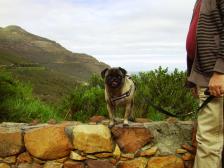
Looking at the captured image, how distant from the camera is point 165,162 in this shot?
5156 millimetres

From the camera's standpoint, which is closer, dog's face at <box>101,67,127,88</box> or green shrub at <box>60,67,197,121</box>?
dog's face at <box>101,67,127,88</box>

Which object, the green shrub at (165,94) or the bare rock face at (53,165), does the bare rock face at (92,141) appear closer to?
the bare rock face at (53,165)

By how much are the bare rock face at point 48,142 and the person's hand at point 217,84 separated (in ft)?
6.31

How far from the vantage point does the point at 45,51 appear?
68250 millimetres

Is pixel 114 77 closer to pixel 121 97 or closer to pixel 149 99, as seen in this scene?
pixel 121 97

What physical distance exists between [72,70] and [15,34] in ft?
60.8

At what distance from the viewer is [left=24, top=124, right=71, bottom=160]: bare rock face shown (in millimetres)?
5188

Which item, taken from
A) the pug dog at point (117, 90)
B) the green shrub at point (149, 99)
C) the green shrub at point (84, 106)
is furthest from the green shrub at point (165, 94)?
the pug dog at point (117, 90)

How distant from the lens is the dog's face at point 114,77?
17.9 ft

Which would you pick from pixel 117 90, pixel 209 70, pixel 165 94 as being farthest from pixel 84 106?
pixel 209 70

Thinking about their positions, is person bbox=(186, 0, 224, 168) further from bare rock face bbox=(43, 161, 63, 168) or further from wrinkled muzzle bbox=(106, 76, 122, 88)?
bare rock face bbox=(43, 161, 63, 168)

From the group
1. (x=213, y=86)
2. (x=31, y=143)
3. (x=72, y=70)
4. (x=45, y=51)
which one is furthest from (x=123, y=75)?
(x=45, y=51)

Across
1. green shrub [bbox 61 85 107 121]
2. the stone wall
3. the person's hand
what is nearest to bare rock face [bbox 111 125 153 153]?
the stone wall

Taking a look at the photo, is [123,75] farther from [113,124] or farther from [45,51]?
[45,51]
